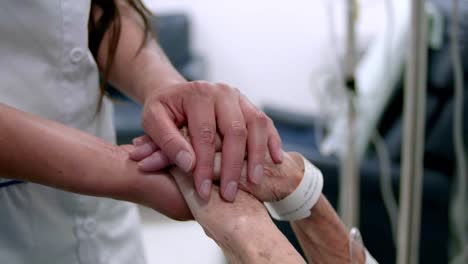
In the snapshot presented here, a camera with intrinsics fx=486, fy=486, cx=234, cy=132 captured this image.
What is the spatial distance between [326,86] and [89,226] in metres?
2.27

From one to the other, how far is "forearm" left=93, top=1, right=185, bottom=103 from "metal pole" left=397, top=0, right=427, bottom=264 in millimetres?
559

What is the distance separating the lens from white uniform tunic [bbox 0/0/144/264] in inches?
24.2

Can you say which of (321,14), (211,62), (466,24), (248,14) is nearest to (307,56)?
(321,14)

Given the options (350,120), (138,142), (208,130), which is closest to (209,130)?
(208,130)

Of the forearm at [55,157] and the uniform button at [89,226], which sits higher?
the forearm at [55,157]

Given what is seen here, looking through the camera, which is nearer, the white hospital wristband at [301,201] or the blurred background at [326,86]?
the white hospital wristband at [301,201]

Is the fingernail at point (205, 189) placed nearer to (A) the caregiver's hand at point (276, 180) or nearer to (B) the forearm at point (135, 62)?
(A) the caregiver's hand at point (276, 180)

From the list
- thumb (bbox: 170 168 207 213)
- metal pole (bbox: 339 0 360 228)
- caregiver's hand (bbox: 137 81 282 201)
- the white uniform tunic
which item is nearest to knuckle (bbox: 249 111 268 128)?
caregiver's hand (bbox: 137 81 282 201)

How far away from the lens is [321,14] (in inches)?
137

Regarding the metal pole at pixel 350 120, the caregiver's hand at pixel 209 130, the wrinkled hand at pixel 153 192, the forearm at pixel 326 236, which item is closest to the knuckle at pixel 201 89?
the caregiver's hand at pixel 209 130

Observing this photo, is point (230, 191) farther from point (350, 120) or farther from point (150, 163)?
point (350, 120)

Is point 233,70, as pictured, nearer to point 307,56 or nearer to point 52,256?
point 307,56

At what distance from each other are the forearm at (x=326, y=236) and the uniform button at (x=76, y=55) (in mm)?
375

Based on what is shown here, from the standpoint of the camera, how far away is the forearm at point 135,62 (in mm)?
718
